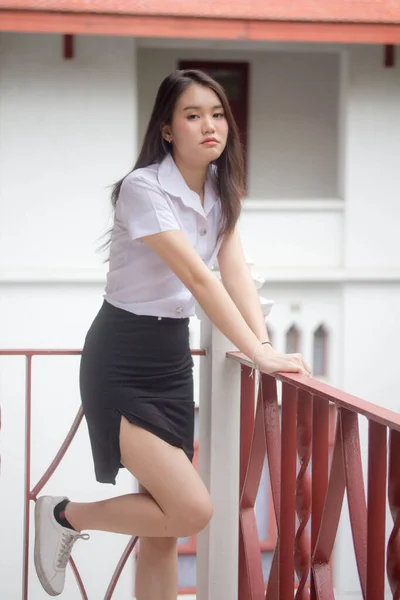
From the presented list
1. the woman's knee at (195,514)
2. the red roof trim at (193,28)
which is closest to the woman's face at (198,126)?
the woman's knee at (195,514)

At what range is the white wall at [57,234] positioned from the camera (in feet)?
28.7

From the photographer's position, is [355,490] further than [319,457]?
No

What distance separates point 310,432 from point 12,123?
7172mm

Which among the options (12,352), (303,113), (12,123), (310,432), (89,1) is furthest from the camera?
(303,113)

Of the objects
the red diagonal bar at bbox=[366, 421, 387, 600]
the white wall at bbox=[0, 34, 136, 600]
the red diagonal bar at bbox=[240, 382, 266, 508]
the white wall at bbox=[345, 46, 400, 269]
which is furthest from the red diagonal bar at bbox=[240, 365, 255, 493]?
the white wall at bbox=[345, 46, 400, 269]

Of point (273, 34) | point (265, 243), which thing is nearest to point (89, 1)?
point (273, 34)

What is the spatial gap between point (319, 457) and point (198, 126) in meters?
0.87

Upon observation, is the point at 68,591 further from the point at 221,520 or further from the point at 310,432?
the point at 310,432

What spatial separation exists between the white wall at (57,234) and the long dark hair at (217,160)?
629cm

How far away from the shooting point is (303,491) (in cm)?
220

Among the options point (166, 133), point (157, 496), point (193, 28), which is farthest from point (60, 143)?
point (157, 496)

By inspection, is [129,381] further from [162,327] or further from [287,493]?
[287,493]

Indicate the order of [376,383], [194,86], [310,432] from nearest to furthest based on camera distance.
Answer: [310,432], [194,86], [376,383]

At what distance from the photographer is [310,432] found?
83.7 inches
